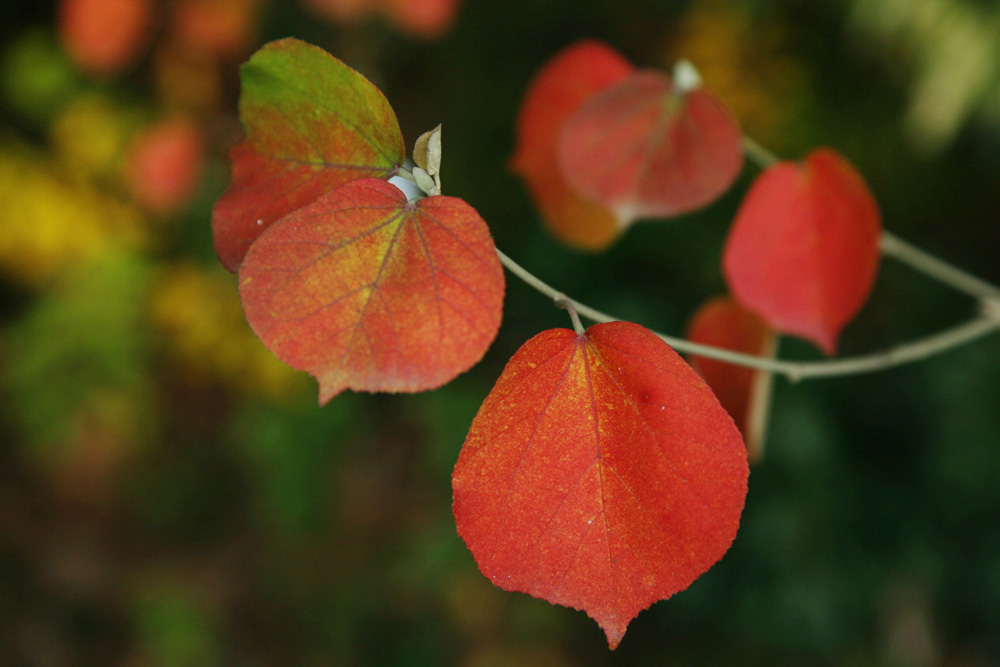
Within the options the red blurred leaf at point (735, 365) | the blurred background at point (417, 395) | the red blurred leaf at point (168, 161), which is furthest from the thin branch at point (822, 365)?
the red blurred leaf at point (168, 161)

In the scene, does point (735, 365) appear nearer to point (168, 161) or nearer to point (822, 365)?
point (822, 365)

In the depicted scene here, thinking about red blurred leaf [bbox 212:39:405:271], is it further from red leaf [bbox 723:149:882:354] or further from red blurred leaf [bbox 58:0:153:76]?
red blurred leaf [bbox 58:0:153:76]

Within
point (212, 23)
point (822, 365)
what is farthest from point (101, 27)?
point (822, 365)

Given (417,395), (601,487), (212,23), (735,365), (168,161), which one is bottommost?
(417,395)

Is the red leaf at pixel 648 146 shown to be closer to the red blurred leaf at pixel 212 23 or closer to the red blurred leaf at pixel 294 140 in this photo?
the red blurred leaf at pixel 294 140

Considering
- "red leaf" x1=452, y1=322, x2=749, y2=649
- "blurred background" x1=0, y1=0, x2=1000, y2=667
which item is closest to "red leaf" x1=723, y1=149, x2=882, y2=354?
"red leaf" x1=452, y1=322, x2=749, y2=649

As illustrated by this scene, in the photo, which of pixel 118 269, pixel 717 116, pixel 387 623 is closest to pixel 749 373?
pixel 717 116
